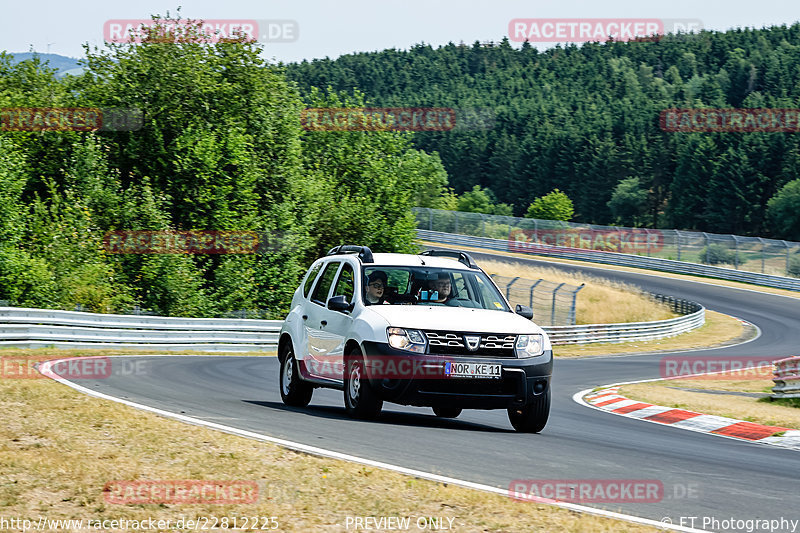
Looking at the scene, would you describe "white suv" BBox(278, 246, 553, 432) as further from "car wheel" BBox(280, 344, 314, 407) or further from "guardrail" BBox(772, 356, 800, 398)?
"guardrail" BBox(772, 356, 800, 398)

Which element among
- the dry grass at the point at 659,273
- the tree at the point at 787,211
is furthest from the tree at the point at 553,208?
the dry grass at the point at 659,273

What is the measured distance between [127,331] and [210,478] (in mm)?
18974

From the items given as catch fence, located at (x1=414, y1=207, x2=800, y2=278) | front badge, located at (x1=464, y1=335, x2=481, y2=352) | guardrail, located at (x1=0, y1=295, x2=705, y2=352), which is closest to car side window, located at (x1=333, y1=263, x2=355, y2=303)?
front badge, located at (x1=464, y1=335, x2=481, y2=352)

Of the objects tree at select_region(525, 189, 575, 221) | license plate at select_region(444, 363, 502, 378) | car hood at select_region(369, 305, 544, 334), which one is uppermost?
tree at select_region(525, 189, 575, 221)

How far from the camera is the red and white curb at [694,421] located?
39.2ft

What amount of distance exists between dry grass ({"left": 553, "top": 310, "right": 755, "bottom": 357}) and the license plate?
2364 centimetres

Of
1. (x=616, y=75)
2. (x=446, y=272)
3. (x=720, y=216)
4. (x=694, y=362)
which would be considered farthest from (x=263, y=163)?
(x=616, y=75)

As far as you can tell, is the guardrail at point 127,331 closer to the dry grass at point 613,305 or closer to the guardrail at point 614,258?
the dry grass at point 613,305

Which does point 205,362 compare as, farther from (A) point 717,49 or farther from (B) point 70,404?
(A) point 717,49

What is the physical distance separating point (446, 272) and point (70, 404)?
435 cm

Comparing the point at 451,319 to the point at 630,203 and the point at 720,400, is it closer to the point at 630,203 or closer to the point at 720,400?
the point at 720,400

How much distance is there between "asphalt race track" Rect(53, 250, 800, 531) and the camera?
23.1ft

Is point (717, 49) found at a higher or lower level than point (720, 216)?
higher

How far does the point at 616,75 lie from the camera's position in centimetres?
18638
